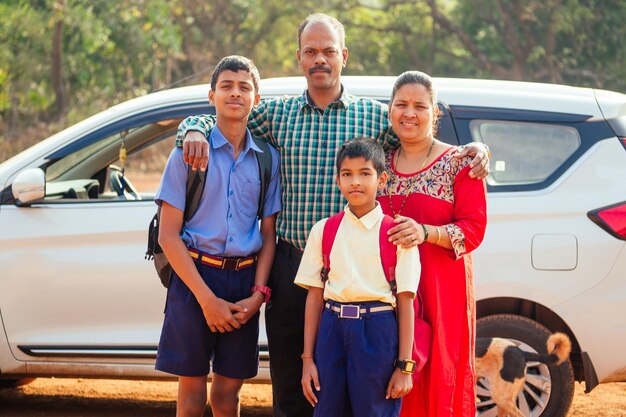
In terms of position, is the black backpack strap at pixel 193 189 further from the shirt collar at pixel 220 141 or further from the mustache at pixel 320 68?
the mustache at pixel 320 68

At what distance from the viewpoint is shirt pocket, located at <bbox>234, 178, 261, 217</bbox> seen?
12.1ft

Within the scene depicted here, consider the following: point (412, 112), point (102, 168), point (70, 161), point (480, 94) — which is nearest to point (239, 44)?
point (102, 168)

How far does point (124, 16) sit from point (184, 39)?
3.03 meters

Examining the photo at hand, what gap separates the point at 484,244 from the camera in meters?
4.89

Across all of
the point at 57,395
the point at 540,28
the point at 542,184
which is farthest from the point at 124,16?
the point at 542,184

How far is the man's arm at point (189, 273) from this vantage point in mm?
3576

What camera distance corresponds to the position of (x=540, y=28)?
19.8 m

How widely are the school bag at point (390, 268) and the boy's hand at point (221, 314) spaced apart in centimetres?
41

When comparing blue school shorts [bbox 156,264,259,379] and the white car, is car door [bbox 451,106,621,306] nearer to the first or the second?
the white car

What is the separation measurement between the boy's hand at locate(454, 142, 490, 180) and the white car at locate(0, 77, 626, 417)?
1457mm

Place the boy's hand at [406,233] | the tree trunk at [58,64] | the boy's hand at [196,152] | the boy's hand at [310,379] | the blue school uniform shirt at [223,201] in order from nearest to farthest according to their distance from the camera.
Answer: the boy's hand at [406,233]
the boy's hand at [310,379]
the boy's hand at [196,152]
the blue school uniform shirt at [223,201]
the tree trunk at [58,64]

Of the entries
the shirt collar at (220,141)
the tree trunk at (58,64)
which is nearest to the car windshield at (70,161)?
the shirt collar at (220,141)

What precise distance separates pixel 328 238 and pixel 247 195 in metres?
0.44

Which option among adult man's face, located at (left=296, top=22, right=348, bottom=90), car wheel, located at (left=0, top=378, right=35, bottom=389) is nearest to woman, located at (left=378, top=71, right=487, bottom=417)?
adult man's face, located at (left=296, top=22, right=348, bottom=90)
